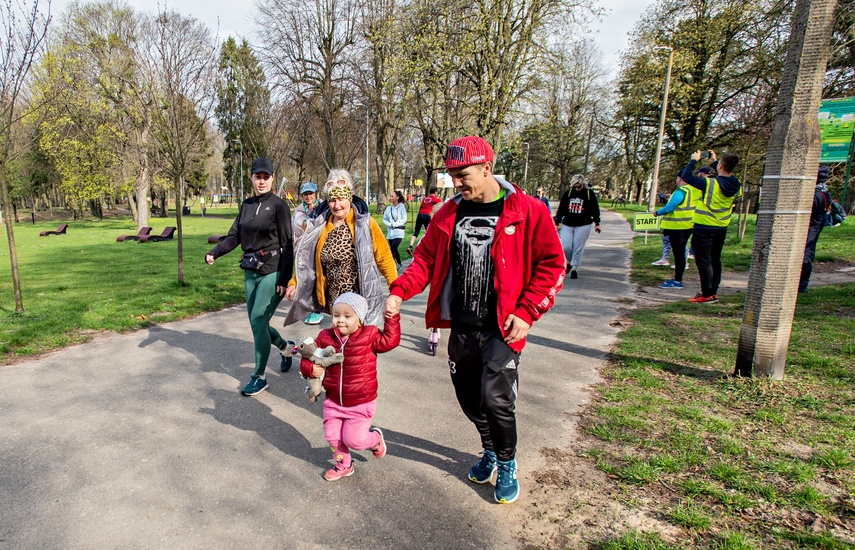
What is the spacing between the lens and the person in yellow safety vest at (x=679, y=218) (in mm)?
7723

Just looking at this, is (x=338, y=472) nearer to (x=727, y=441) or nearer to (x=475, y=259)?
(x=475, y=259)

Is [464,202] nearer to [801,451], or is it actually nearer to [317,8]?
[801,451]

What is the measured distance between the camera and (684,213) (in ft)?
26.1

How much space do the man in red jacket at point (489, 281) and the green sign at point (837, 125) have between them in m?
8.75

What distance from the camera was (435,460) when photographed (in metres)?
3.20

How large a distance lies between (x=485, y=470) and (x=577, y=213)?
7087mm

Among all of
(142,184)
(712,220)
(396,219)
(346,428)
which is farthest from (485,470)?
(142,184)

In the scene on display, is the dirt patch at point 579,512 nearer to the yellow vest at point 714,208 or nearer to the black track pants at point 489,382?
the black track pants at point 489,382

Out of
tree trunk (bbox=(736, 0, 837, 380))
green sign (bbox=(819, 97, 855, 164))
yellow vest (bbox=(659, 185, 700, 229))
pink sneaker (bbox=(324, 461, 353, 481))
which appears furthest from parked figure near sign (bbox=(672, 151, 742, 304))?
pink sneaker (bbox=(324, 461, 353, 481))

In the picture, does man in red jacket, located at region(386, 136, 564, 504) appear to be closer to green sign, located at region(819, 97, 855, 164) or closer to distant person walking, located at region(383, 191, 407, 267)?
distant person walking, located at region(383, 191, 407, 267)

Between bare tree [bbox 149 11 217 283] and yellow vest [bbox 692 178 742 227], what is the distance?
29.8 feet

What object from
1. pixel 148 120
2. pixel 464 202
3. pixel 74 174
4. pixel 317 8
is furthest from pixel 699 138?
pixel 74 174

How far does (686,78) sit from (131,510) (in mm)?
30521

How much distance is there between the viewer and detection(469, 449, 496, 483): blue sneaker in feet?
9.62
